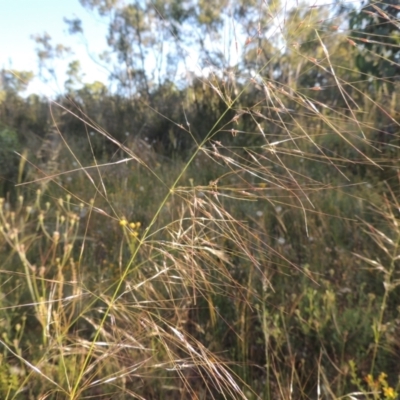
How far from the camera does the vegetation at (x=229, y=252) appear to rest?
3.77 ft

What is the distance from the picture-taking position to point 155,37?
7.16 meters

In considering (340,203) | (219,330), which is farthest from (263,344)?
(340,203)

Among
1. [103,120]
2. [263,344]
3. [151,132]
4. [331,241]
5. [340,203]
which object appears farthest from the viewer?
[103,120]

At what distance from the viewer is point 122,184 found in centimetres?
379

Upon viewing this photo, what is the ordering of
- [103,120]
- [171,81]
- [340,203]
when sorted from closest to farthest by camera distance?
[340,203]
[103,120]
[171,81]

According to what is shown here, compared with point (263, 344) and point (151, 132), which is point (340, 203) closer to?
point (263, 344)

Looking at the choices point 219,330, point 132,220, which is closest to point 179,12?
point 132,220

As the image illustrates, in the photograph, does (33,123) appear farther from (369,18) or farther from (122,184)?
(369,18)

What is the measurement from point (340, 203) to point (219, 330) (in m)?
1.22

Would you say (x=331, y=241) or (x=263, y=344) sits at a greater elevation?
(x=331, y=241)

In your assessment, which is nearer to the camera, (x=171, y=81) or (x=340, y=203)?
(x=340, y=203)

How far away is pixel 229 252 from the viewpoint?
49.4 inches

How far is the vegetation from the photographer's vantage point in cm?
115

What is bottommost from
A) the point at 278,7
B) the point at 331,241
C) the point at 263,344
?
the point at 263,344
